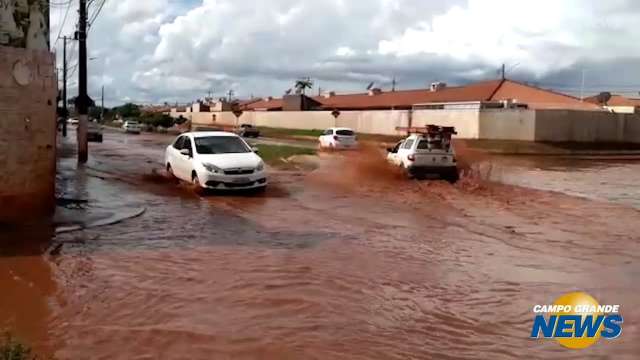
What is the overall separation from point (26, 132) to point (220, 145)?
246 inches

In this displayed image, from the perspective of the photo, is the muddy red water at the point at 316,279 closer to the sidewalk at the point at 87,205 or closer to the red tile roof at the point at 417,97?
the sidewalk at the point at 87,205

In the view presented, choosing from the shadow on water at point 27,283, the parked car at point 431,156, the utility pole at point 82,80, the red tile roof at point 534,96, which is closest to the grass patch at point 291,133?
the red tile roof at point 534,96

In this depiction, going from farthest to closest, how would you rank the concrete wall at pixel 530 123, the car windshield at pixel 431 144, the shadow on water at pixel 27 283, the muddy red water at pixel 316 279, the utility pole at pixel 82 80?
1. the concrete wall at pixel 530 123
2. the utility pole at pixel 82 80
3. the car windshield at pixel 431 144
4. the shadow on water at pixel 27 283
5. the muddy red water at pixel 316 279

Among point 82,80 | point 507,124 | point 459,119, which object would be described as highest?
point 82,80

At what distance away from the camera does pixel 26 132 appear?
11820 millimetres

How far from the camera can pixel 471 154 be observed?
1068 inches

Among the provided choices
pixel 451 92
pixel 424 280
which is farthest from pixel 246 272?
pixel 451 92

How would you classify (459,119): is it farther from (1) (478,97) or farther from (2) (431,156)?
(2) (431,156)

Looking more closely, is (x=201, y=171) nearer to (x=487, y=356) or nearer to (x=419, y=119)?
(x=487, y=356)

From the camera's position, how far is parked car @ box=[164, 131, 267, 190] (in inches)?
646

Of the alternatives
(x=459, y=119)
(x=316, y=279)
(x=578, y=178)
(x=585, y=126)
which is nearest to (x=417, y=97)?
(x=459, y=119)

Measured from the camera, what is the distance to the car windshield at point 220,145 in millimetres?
17312

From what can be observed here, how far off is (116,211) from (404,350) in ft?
30.6

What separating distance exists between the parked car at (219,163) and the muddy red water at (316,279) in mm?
582
